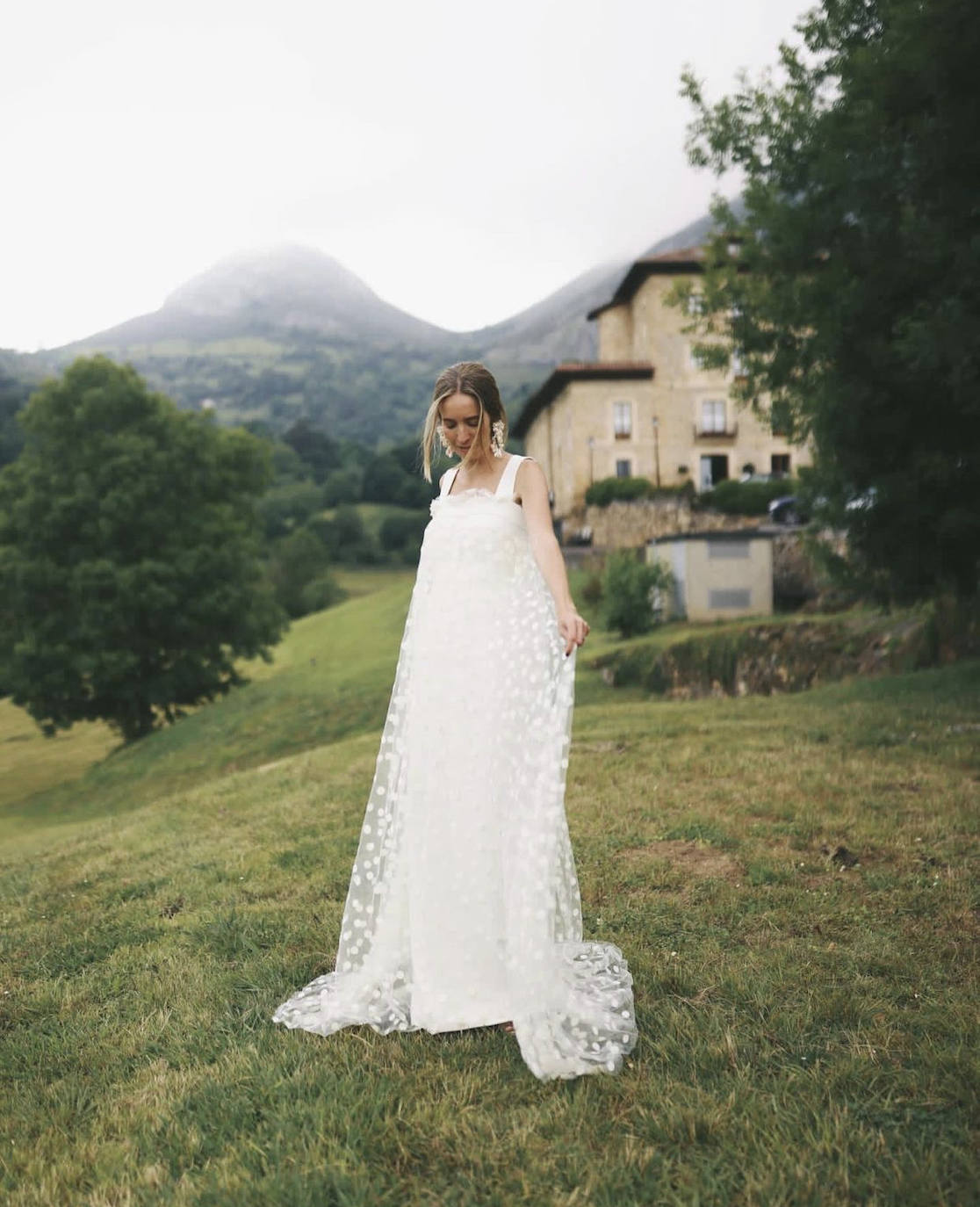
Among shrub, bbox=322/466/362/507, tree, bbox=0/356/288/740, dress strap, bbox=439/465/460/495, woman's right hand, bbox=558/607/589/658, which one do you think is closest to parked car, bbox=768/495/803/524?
tree, bbox=0/356/288/740

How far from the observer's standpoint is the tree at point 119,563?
71.6 feet

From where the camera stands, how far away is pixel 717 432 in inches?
1646

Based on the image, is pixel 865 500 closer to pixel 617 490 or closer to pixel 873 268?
pixel 873 268

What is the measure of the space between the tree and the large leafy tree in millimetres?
15094

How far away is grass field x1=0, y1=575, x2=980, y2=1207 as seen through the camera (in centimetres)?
270

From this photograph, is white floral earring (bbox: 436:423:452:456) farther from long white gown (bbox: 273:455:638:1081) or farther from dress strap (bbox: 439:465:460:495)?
long white gown (bbox: 273:455:638:1081)

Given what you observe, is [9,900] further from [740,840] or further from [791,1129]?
[791,1129]

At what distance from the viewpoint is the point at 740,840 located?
19.6ft

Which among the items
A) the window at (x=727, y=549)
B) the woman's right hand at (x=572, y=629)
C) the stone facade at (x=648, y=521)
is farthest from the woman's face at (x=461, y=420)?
the stone facade at (x=648, y=521)

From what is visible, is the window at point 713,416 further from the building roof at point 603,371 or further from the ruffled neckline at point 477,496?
the ruffled neckline at point 477,496

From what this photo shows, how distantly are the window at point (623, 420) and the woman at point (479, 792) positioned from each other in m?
38.7

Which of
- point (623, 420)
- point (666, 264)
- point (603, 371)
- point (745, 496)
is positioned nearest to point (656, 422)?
point (623, 420)

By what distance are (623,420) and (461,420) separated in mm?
39030

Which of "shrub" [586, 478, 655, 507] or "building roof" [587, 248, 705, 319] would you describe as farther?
"building roof" [587, 248, 705, 319]
